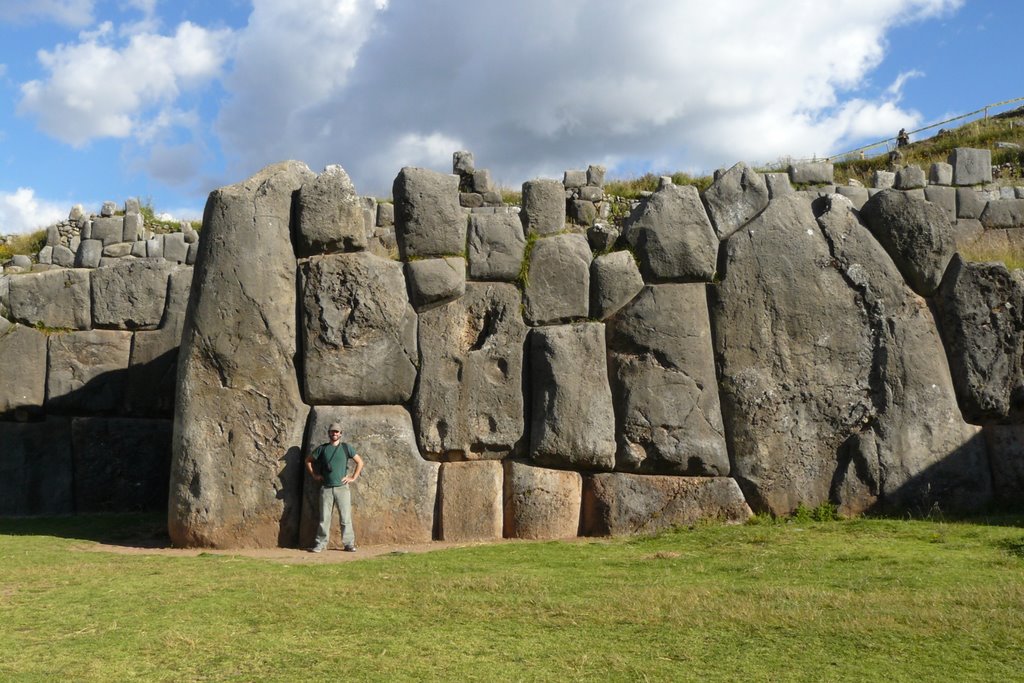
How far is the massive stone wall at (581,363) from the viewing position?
10.1 meters

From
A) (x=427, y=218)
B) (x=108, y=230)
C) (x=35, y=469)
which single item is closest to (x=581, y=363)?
(x=427, y=218)

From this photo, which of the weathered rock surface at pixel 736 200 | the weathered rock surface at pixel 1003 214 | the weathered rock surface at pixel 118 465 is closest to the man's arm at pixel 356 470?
the weathered rock surface at pixel 118 465

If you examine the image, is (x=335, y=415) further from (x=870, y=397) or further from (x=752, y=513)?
(x=870, y=397)

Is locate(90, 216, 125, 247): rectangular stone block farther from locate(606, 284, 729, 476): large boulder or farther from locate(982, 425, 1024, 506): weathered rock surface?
locate(982, 425, 1024, 506): weathered rock surface

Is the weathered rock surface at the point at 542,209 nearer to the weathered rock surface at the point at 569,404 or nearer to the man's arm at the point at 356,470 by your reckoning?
the weathered rock surface at the point at 569,404

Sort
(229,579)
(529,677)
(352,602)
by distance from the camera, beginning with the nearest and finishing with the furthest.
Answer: (529,677) < (352,602) < (229,579)

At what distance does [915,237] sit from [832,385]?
5.95ft

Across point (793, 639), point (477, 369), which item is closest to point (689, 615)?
point (793, 639)

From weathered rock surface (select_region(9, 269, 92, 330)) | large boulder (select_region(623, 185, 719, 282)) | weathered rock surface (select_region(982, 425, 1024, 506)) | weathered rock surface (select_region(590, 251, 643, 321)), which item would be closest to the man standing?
weathered rock surface (select_region(590, 251, 643, 321))

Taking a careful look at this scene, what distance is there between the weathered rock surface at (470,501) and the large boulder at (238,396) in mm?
1455

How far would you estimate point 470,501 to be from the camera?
33.2ft

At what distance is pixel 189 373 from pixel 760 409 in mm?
5699

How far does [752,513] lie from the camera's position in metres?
10.2

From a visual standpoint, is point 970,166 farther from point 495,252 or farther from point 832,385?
point 495,252
